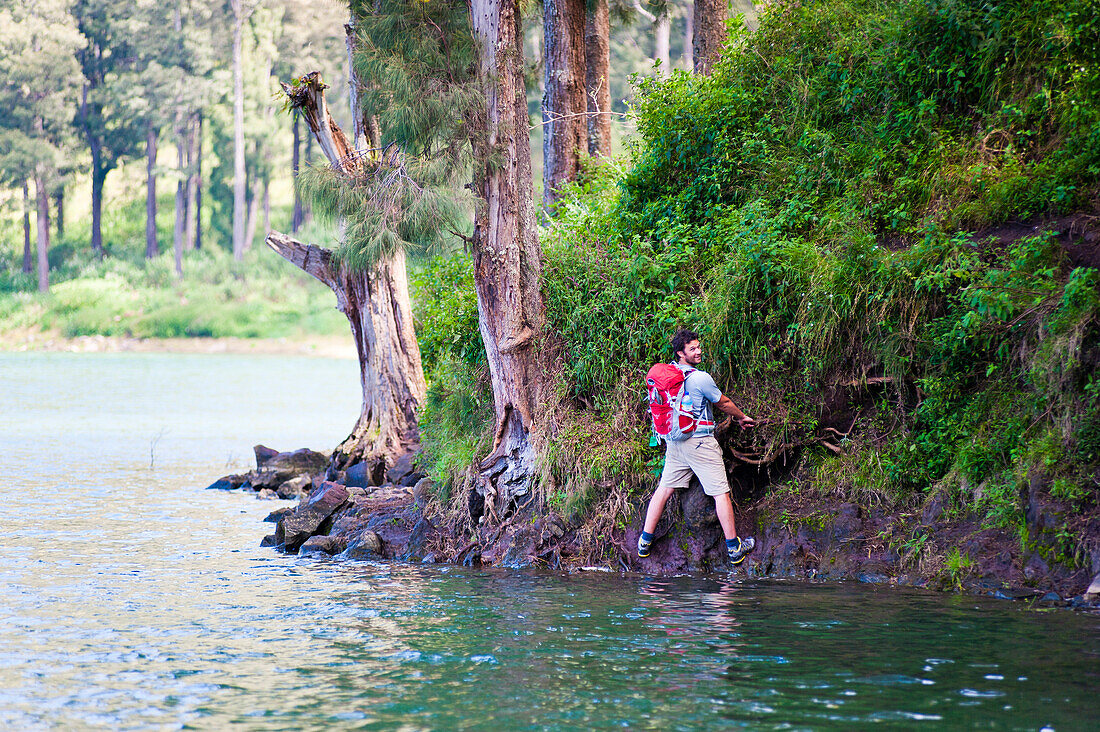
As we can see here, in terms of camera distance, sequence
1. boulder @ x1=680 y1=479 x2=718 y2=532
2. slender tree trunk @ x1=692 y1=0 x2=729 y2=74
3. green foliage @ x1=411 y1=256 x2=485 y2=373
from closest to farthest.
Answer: boulder @ x1=680 y1=479 x2=718 y2=532, green foliage @ x1=411 y1=256 x2=485 y2=373, slender tree trunk @ x1=692 y1=0 x2=729 y2=74

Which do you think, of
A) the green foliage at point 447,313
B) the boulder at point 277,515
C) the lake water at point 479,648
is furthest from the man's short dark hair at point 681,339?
the boulder at point 277,515

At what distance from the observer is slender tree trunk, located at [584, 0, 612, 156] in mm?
16703

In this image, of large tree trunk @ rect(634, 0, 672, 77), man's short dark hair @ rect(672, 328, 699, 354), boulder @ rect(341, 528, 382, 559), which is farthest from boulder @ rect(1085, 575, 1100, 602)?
large tree trunk @ rect(634, 0, 672, 77)

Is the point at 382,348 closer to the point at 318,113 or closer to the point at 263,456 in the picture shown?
the point at 263,456

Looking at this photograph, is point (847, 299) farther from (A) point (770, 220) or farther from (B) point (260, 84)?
(B) point (260, 84)

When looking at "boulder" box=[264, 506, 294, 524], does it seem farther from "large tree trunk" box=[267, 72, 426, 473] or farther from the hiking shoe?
the hiking shoe

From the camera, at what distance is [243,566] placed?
9.61 metres

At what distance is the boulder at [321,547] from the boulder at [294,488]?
4.26 metres

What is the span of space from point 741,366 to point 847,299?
45.6 inches

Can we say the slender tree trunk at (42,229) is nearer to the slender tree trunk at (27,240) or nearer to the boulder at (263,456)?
the slender tree trunk at (27,240)

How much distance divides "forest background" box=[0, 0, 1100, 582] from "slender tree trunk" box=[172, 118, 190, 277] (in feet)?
148

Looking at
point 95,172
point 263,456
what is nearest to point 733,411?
point 263,456

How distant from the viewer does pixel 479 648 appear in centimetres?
671

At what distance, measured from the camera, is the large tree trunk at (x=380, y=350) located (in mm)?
14242
